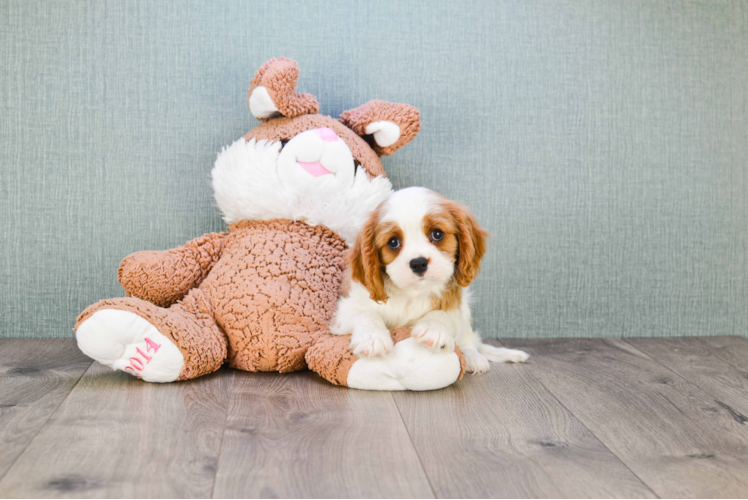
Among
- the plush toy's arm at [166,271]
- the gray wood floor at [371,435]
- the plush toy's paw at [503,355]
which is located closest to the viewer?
the gray wood floor at [371,435]

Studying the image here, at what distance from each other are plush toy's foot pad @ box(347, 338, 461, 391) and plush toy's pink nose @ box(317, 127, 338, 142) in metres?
0.56

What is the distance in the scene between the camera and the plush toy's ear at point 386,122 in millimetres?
1612

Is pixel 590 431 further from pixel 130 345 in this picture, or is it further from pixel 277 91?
pixel 277 91

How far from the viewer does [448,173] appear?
1847 mm

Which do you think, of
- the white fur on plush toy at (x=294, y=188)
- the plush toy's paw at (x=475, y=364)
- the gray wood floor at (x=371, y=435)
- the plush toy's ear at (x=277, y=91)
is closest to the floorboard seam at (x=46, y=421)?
the gray wood floor at (x=371, y=435)

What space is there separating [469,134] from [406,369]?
0.85 metres

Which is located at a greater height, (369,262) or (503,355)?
(369,262)

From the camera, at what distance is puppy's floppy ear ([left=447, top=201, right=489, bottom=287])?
51.1 inches

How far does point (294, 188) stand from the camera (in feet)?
4.98

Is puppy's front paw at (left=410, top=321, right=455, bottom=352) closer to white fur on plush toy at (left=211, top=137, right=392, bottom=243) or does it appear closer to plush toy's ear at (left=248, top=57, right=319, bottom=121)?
white fur on plush toy at (left=211, top=137, right=392, bottom=243)

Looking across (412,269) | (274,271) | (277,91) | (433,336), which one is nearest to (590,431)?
(433,336)

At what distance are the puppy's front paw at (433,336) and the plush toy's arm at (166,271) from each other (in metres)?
0.60

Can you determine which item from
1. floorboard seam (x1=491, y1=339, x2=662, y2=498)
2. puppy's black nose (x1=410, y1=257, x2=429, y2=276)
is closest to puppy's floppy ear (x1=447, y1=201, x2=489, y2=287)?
puppy's black nose (x1=410, y1=257, x2=429, y2=276)

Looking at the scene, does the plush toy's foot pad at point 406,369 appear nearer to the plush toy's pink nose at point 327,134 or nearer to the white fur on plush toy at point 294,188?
the white fur on plush toy at point 294,188
